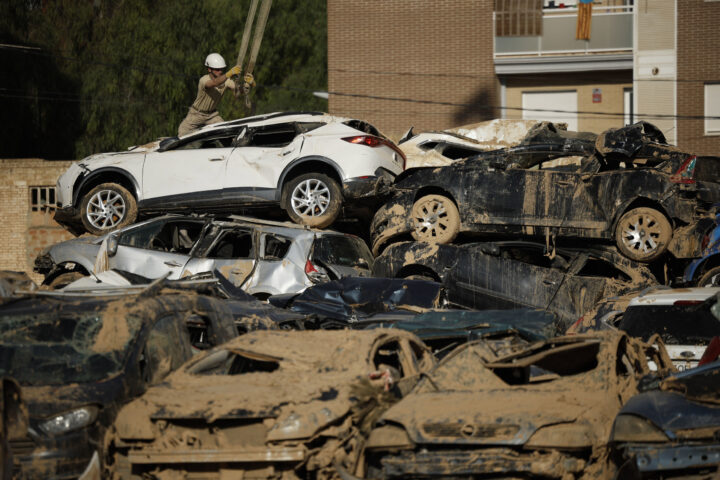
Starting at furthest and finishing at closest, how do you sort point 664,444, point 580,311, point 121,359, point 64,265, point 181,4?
point 181,4, point 64,265, point 580,311, point 121,359, point 664,444

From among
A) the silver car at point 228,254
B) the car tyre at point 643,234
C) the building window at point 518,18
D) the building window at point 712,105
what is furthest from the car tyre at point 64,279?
the building window at point 712,105

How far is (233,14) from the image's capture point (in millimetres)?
40688

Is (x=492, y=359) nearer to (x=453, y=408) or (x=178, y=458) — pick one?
(x=453, y=408)

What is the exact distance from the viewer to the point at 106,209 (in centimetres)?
1587

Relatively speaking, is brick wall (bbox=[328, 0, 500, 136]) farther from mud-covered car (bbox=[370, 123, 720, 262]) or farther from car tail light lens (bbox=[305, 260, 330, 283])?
car tail light lens (bbox=[305, 260, 330, 283])

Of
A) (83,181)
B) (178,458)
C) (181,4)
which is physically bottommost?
(178,458)

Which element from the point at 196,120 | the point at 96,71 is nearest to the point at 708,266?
the point at 196,120

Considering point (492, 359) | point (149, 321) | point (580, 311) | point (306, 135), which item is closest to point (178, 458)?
point (149, 321)

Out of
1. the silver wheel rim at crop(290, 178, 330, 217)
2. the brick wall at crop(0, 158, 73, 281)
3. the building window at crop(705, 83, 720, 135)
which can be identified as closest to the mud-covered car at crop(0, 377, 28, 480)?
the silver wheel rim at crop(290, 178, 330, 217)

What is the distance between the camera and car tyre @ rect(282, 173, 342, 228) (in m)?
15.0

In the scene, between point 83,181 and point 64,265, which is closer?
point 64,265

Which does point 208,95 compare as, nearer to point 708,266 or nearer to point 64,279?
point 64,279

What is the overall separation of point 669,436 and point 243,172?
9.99m

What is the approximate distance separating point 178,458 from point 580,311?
737cm
